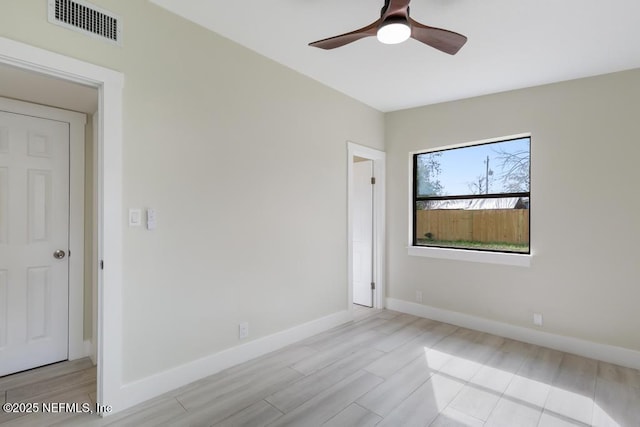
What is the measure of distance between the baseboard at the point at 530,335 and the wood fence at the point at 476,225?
92 centimetres

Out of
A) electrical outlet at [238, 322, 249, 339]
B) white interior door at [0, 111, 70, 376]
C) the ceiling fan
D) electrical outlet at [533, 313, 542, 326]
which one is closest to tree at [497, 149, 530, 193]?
electrical outlet at [533, 313, 542, 326]

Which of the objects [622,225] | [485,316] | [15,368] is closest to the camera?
[15,368]

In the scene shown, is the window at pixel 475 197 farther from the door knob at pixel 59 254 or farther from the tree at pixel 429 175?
the door knob at pixel 59 254

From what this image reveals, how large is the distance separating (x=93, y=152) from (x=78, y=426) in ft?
7.26

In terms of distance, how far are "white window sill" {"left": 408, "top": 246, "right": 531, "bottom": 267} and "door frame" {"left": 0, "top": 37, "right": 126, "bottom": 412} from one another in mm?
3343

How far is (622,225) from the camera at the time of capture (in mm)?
2918

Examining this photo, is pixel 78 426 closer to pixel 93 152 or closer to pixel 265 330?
pixel 265 330

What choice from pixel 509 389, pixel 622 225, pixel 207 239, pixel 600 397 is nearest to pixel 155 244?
pixel 207 239

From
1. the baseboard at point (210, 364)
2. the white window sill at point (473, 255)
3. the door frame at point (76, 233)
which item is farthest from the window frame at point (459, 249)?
the door frame at point (76, 233)

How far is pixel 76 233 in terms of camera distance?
2941 mm

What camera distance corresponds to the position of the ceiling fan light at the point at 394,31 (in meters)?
1.80

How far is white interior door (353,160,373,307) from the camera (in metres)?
4.54

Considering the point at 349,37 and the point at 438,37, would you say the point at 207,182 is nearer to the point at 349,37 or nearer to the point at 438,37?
the point at 349,37

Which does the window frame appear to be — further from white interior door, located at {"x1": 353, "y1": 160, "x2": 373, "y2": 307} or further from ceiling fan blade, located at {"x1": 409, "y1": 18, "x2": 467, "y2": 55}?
ceiling fan blade, located at {"x1": 409, "y1": 18, "x2": 467, "y2": 55}
